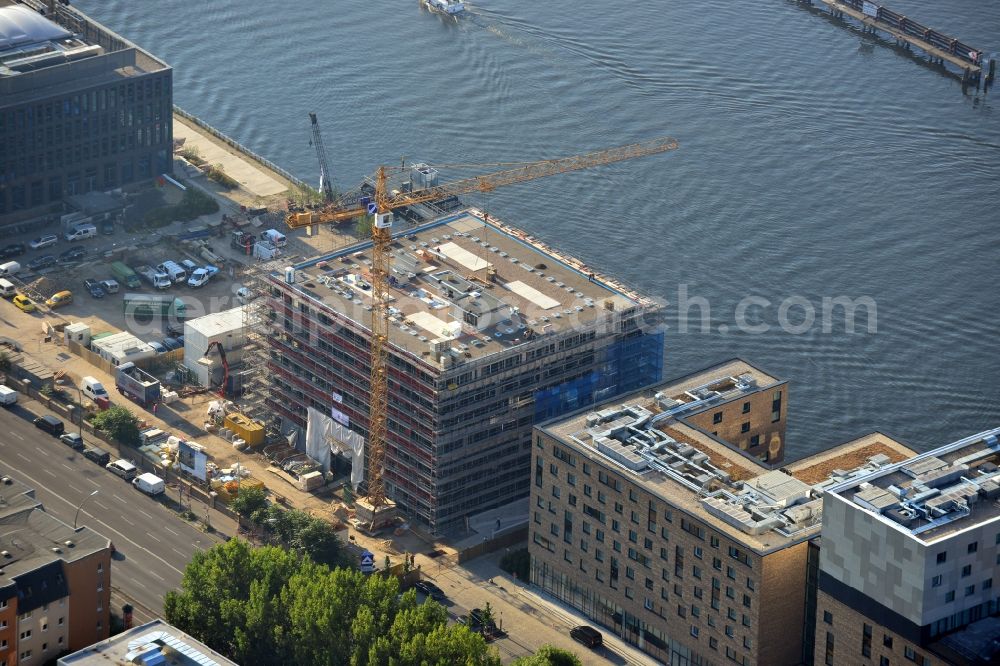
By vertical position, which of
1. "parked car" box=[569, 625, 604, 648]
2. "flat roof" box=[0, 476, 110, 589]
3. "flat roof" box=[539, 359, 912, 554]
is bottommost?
"parked car" box=[569, 625, 604, 648]

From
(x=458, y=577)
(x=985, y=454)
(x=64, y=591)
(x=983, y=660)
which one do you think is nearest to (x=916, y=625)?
(x=983, y=660)

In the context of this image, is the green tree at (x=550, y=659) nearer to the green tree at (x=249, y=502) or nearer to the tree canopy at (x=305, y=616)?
the tree canopy at (x=305, y=616)

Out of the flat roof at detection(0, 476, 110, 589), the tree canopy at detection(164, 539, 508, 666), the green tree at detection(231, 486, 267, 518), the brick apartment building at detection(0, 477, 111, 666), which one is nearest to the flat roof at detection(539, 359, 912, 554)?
the tree canopy at detection(164, 539, 508, 666)

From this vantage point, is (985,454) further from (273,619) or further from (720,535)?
(273,619)

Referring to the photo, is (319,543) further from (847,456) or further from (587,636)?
(847,456)

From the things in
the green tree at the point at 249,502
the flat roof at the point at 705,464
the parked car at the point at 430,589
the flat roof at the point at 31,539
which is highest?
the flat roof at the point at 705,464

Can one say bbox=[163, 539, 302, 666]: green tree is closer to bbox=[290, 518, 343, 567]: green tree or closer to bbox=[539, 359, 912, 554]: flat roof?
bbox=[290, 518, 343, 567]: green tree

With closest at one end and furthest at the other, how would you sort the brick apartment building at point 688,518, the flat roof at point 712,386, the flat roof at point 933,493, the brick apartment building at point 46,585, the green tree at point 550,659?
1. the flat roof at point 933,493
2. the brick apartment building at point 46,585
3. the green tree at point 550,659
4. the brick apartment building at point 688,518
5. the flat roof at point 712,386

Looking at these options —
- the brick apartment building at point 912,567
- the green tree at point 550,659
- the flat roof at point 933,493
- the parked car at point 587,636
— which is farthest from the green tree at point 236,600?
the flat roof at point 933,493
